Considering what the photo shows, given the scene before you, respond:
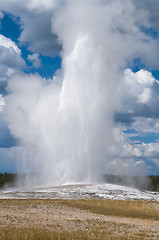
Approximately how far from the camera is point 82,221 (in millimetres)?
25781

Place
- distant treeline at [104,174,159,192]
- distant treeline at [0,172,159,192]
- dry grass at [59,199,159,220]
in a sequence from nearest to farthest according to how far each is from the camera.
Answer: dry grass at [59,199,159,220] → distant treeline at [0,172,159,192] → distant treeline at [104,174,159,192]

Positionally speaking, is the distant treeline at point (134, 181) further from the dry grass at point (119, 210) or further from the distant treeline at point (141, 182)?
the dry grass at point (119, 210)

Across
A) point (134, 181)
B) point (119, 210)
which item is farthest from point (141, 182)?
point (119, 210)

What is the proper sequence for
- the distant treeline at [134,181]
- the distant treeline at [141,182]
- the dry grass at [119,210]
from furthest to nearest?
the distant treeline at [141,182]
the distant treeline at [134,181]
the dry grass at [119,210]

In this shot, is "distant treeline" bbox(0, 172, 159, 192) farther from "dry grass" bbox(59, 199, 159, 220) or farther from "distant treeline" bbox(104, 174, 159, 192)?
"dry grass" bbox(59, 199, 159, 220)

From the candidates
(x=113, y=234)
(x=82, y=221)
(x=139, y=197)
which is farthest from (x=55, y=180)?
(x=113, y=234)

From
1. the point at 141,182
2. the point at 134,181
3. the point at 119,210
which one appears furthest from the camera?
the point at 134,181

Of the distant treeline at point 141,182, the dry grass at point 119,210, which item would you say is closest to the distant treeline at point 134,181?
the distant treeline at point 141,182

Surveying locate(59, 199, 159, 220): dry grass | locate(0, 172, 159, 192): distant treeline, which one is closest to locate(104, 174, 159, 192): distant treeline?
locate(0, 172, 159, 192): distant treeline

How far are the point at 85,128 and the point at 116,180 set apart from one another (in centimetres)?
6114

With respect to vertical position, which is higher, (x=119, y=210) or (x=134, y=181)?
(x=134, y=181)

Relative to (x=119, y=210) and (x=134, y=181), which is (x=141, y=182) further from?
(x=119, y=210)

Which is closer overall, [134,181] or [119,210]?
[119,210]

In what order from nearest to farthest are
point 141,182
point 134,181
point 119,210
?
point 119,210
point 141,182
point 134,181
